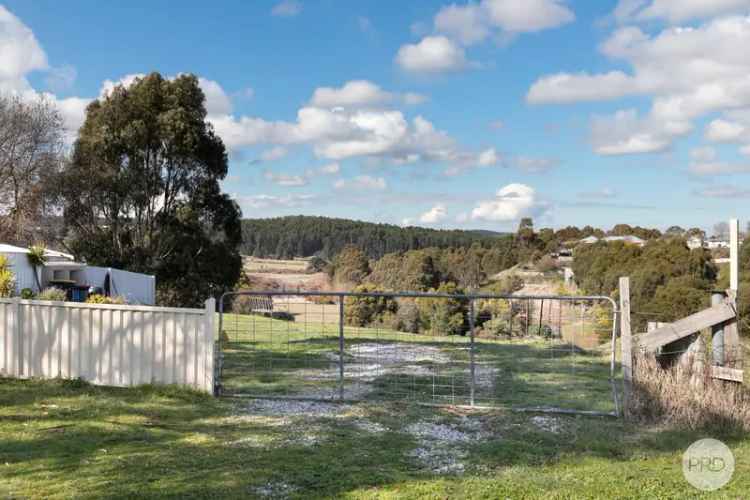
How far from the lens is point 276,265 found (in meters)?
51.9

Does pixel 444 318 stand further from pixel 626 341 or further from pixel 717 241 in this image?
pixel 626 341

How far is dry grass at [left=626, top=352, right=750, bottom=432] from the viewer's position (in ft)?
23.2

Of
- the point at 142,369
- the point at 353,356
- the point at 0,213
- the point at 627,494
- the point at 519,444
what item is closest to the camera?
the point at 627,494

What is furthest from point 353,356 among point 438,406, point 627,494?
point 627,494

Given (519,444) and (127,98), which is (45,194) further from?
(519,444)

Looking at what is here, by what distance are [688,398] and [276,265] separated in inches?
1816

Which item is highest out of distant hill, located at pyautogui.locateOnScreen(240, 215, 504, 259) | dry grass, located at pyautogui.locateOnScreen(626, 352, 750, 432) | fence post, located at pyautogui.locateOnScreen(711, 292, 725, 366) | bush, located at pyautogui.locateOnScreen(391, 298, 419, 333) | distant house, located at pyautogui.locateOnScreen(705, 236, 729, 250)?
distant hill, located at pyautogui.locateOnScreen(240, 215, 504, 259)

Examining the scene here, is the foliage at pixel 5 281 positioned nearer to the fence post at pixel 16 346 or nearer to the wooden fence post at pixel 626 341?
the fence post at pixel 16 346

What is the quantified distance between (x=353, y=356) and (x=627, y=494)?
25.3ft

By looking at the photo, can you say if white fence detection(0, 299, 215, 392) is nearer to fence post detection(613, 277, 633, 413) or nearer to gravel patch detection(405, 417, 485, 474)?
gravel patch detection(405, 417, 485, 474)

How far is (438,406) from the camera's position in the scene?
806 centimetres

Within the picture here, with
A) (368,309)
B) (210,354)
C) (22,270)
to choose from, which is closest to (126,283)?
(22,270)

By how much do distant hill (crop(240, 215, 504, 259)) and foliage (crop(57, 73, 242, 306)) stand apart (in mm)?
24930

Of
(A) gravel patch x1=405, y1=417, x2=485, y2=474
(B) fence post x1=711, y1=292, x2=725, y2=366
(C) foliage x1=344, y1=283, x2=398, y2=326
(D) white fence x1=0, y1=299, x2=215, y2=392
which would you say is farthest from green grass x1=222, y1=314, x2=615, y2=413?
(C) foliage x1=344, y1=283, x2=398, y2=326
